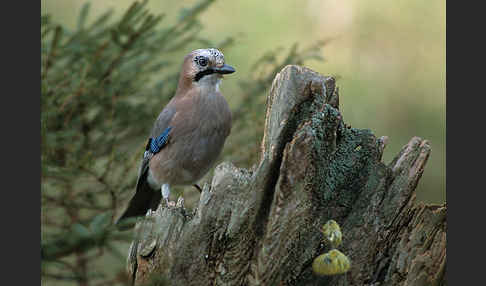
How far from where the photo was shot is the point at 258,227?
2.62 m

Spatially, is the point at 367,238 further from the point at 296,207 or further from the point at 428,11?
the point at 428,11

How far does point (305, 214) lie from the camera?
2.58 meters

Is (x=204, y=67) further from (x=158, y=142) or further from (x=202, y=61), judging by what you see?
(x=158, y=142)

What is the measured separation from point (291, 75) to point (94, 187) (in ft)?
6.88

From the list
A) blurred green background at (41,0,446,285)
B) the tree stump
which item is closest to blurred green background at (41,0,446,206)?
blurred green background at (41,0,446,285)

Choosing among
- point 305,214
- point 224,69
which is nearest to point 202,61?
point 224,69

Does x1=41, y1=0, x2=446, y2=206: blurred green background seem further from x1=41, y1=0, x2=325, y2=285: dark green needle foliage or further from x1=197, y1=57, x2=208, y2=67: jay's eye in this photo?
x1=197, y1=57, x2=208, y2=67: jay's eye

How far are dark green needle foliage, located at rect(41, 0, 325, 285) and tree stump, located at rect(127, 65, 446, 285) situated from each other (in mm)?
998

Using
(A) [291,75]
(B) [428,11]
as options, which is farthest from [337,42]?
(A) [291,75]

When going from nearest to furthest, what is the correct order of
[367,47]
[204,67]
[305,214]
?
[305,214], [204,67], [367,47]

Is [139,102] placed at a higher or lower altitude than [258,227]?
higher

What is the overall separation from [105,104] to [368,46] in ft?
13.0

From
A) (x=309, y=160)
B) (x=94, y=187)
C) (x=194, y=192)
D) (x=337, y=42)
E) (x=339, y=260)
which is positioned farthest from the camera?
(x=337, y=42)

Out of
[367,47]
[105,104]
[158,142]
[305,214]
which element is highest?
[367,47]
